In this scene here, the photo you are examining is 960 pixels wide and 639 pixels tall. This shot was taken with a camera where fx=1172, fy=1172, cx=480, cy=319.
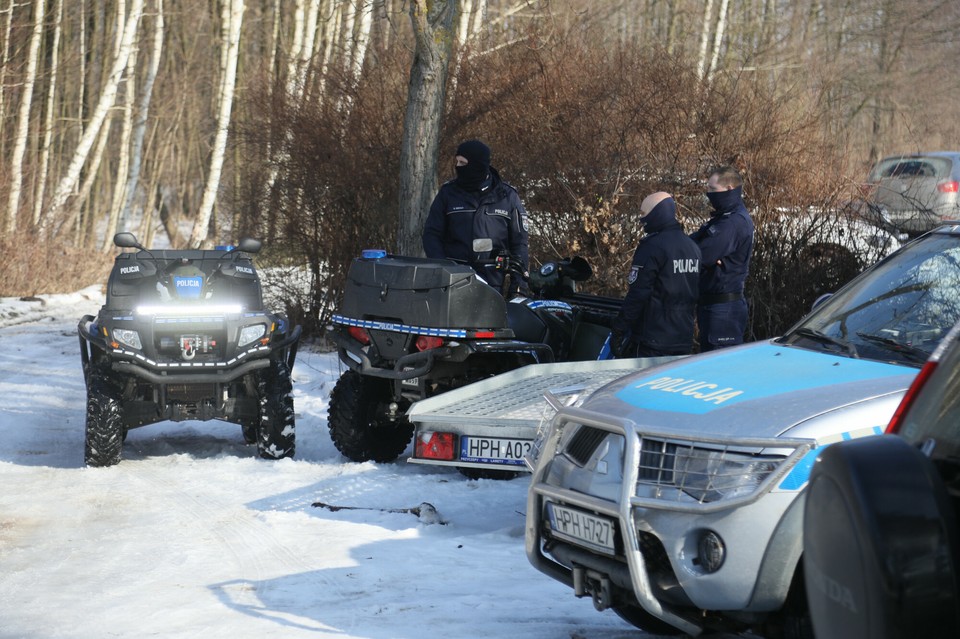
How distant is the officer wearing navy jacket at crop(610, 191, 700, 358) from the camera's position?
7527mm

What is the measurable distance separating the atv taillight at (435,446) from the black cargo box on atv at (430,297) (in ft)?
3.83

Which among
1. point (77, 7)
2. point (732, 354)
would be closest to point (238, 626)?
point (732, 354)

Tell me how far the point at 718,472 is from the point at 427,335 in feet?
12.6

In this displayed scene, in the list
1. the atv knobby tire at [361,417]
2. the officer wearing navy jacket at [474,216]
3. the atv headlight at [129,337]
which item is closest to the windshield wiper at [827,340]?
the atv knobby tire at [361,417]

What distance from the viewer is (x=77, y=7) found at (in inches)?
1178

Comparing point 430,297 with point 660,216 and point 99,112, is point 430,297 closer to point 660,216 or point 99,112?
point 660,216

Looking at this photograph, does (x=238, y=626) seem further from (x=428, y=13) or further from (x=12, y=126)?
(x=12, y=126)

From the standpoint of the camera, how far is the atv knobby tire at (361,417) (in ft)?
26.4

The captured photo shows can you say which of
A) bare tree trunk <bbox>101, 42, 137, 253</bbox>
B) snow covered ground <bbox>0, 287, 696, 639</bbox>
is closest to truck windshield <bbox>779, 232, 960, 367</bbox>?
snow covered ground <bbox>0, 287, 696, 639</bbox>

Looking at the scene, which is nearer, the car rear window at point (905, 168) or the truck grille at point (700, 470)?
the truck grille at point (700, 470)

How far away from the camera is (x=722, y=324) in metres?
8.37

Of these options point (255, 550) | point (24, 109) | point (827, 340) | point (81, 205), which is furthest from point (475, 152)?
point (81, 205)

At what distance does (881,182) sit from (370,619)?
8.42 metres

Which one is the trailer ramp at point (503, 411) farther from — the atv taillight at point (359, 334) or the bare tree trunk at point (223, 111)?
the bare tree trunk at point (223, 111)
